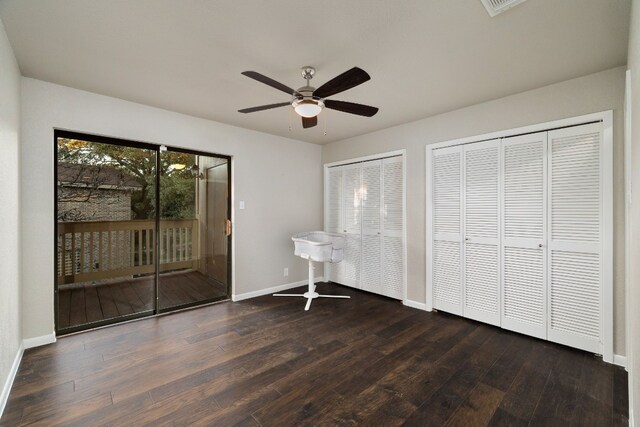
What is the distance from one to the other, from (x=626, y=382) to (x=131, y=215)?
4816 mm

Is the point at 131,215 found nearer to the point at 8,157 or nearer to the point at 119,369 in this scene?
the point at 8,157

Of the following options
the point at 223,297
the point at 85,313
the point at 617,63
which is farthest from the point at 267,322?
the point at 617,63

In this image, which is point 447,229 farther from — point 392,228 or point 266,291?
point 266,291

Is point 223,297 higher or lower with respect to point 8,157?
lower


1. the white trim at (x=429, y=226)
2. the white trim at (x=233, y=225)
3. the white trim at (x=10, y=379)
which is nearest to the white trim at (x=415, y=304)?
the white trim at (x=429, y=226)

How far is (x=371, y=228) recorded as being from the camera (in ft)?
14.4

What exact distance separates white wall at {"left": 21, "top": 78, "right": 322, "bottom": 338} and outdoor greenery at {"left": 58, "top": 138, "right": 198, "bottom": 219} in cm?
19

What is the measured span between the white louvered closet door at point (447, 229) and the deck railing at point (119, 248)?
124 inches

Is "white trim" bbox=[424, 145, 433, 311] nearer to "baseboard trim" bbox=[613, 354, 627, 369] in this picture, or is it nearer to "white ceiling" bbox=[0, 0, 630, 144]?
"white ceiling" bbox=[0, 0, 630, 144]

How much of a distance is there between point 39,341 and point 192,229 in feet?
5.78

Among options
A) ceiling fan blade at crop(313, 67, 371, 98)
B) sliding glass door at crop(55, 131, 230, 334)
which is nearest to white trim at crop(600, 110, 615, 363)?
ceiling fan blade at crop(313, 67, 371, 98)

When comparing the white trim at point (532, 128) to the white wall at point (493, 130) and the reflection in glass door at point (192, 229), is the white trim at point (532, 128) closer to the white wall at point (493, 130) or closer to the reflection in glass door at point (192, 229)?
the white wall at point (493, 130)

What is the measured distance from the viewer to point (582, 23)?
1.87 meters

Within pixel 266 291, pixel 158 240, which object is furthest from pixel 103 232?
pixel 266 291
